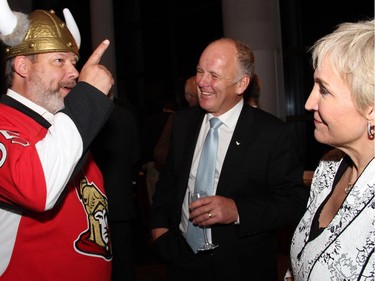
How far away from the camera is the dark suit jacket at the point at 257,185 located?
2.27 m

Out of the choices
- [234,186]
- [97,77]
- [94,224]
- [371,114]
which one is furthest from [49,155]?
[234,186]

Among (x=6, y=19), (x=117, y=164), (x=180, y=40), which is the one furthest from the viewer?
(x=180, y=40)

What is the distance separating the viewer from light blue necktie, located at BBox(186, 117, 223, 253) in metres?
2.28

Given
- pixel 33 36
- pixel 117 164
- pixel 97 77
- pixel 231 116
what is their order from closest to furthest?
pixel 97 77, pixel 33 36, pixel 231 116, pixel 117 164

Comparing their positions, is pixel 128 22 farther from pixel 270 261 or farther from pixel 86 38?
pixel 270 261

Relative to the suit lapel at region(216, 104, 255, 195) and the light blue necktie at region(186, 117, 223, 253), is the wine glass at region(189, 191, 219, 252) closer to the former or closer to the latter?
the light blue necktie at region(186, 117, 223, 253)

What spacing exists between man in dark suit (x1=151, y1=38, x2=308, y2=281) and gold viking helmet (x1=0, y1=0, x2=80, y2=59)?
0.81m

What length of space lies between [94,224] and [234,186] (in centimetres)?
74

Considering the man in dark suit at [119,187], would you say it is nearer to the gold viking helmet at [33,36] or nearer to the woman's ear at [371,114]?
the gold viking helmet at [33,36]

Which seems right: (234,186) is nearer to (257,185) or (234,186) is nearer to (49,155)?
(257,185)

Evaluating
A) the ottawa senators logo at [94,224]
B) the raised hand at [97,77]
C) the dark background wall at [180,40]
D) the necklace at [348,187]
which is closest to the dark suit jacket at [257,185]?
the ottawa senators logo at [94,224]

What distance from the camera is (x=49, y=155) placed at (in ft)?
4.73

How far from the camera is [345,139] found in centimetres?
146

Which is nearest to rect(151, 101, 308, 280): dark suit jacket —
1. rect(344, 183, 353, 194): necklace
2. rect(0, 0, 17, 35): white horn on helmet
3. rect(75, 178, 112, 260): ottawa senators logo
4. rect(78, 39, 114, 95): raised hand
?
rect(75, 178, 112, 260): ottawa senators logo
